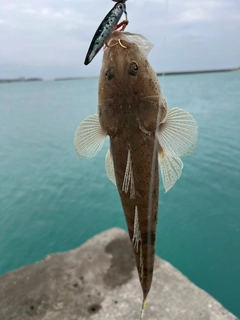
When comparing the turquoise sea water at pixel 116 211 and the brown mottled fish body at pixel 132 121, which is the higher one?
the brown mottled fish body at pixel 132 121

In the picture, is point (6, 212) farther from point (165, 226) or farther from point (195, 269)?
point (195, 269)

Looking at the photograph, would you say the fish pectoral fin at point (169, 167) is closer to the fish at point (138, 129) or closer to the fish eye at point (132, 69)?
the fish at point (138, 129)

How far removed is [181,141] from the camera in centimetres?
215

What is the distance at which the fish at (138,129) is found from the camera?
205 cm

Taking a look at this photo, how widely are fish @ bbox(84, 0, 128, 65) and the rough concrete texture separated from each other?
4.19 m

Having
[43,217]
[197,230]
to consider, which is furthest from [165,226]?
[43,217]

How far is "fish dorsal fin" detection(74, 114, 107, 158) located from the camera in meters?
2.27

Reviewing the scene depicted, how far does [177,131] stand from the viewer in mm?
2131

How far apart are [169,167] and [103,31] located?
1000 millimetres

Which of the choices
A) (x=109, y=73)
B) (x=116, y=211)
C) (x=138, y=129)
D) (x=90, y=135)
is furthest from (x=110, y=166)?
(x=116, y=211)

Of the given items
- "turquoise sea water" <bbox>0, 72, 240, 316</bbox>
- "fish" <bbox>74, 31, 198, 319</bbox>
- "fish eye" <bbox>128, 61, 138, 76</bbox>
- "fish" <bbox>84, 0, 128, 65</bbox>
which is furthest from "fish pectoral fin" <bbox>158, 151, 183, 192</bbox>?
"turquoise sea water" <bbox>0, 72, 240, 316</bbox>

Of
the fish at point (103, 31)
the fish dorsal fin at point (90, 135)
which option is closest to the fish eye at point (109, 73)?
the fish dorsal fin at point (90, 135)

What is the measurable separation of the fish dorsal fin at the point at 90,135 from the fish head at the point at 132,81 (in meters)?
0.20

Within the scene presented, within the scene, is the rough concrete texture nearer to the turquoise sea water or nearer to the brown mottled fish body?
the turquoise sea water
